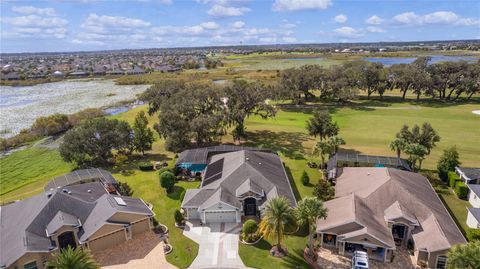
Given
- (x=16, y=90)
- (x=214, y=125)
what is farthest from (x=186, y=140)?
(x=16, y=90)

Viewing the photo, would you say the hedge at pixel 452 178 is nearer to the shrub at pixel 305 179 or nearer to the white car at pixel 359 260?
the shrub at pixel 305 179

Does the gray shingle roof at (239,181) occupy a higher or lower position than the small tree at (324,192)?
higher

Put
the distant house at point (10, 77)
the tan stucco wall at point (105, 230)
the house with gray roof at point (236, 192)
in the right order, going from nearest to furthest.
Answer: the tan stucco wall at point (105, 230) < the house with gray roof at point (236, 192) < the distant house at point (10, 77)

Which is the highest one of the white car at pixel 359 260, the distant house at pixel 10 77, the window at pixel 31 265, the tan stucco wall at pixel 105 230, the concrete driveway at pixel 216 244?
the distant house at pixel 10 77

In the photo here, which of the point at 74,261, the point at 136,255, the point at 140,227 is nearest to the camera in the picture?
the point at 74,261

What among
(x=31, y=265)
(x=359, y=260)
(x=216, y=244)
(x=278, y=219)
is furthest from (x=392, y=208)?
(x=31, y=265)

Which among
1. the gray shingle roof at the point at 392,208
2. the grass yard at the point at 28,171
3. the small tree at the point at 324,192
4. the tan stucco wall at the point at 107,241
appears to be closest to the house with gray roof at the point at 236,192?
the small tree at the point at 324,192

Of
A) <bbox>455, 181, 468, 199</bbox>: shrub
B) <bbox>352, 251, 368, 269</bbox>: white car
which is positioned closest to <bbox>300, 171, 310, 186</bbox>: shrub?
<bbox>352, 251, 368, 269</bbox>: white car

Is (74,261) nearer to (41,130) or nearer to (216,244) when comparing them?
(216,244)
